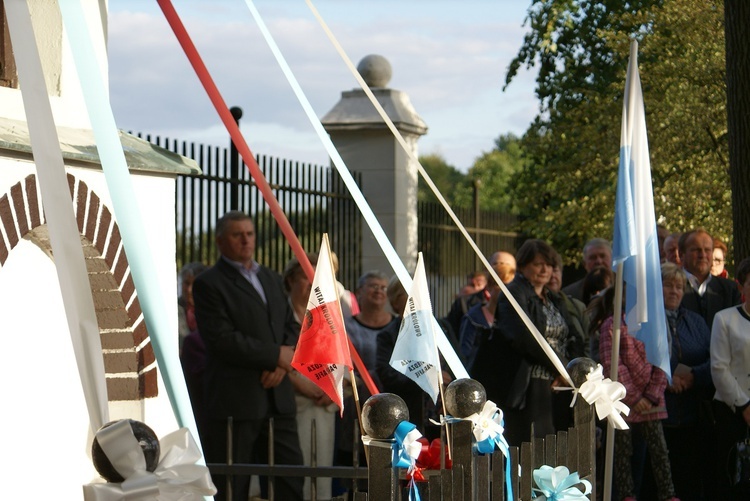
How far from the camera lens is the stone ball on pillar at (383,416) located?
3.09m

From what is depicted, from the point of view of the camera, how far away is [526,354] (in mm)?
7145

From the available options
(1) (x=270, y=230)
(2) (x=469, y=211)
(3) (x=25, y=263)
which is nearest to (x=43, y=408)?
(3) (x=25, y=263)

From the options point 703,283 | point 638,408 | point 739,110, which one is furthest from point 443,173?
point 638,408

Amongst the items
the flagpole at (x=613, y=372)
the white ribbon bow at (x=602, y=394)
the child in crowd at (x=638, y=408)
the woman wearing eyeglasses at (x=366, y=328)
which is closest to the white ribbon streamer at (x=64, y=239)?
the white ribbon bow at (x=602, y=394)

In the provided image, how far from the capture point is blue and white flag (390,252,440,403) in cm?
396

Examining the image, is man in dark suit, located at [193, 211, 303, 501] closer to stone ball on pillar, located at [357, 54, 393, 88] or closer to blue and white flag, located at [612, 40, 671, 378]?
blue and white flag, located at [612, 40, 671, 378]

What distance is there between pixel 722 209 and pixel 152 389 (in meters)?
11.4

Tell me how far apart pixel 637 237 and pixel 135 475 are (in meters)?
4.52

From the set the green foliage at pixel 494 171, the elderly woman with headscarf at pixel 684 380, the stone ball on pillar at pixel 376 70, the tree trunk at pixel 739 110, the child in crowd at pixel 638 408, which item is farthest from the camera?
the green foliage at pixel 494 171

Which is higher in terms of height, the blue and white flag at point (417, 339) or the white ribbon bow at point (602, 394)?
the blue and white flag at point (417, 339)

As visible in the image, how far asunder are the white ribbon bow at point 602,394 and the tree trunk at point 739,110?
5111 millimetres

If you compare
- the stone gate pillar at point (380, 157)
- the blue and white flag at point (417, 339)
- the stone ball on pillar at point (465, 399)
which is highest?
the stone gate pillar at point (380, 157)

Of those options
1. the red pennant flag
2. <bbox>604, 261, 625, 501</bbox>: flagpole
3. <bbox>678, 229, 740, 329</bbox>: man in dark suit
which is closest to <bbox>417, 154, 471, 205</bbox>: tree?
<bbox>678, 229, 740, 329</bbox>: man in dark suit

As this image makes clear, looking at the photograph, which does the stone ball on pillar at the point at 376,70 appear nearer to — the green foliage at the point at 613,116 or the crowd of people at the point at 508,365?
the crowd of people at the point at 508,365
